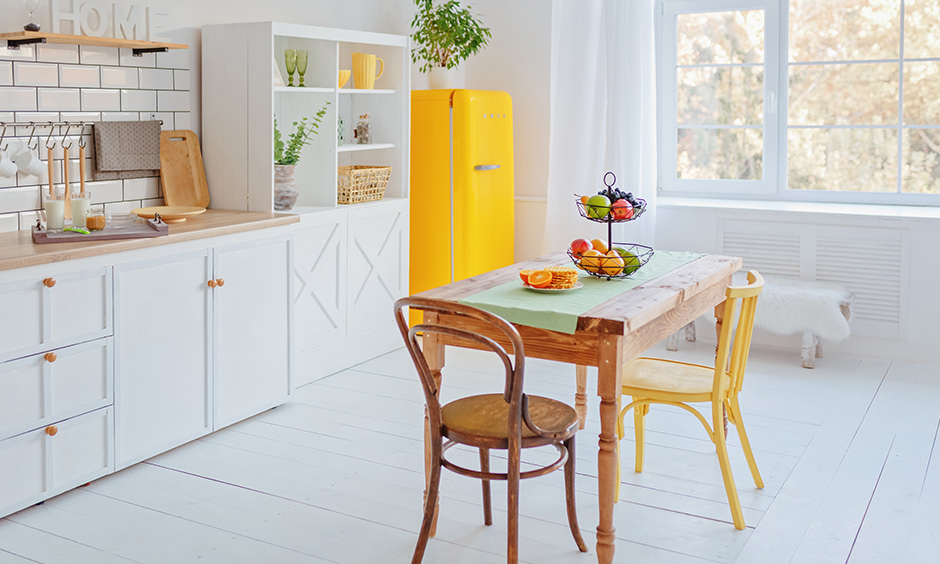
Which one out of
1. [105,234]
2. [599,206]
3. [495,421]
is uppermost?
[599,206]

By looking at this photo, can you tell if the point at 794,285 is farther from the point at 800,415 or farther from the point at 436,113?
the point at 436,113

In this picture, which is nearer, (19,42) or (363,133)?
(19,42)

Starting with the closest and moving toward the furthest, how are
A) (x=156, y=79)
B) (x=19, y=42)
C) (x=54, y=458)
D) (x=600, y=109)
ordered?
(x=54, y=458) → (x=19, y=42) → (x=156, y=79) → (x=600, y=109)

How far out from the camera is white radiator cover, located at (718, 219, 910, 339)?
479 cm

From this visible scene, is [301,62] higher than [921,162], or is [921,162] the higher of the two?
[301,62]

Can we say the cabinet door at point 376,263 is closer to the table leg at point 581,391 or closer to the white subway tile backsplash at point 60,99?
the white subway tile backsplash at point 60,99

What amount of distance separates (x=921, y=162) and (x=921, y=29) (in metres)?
0.72

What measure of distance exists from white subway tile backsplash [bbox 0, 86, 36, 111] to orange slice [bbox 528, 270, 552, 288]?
2068 mm

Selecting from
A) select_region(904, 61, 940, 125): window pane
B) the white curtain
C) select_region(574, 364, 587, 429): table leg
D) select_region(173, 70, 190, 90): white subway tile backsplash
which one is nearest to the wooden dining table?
select_region(574, 364, 587, 429): table leg

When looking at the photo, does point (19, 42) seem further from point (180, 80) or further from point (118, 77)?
point (180, 80)

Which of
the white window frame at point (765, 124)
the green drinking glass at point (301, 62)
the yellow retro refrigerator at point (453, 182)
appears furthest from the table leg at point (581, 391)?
the white window frame at point (765, 124)

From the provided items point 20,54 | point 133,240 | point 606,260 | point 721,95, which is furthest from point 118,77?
point 721,95

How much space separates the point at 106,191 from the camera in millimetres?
3793

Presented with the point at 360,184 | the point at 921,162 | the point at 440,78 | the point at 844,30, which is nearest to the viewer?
the point at 360,184
